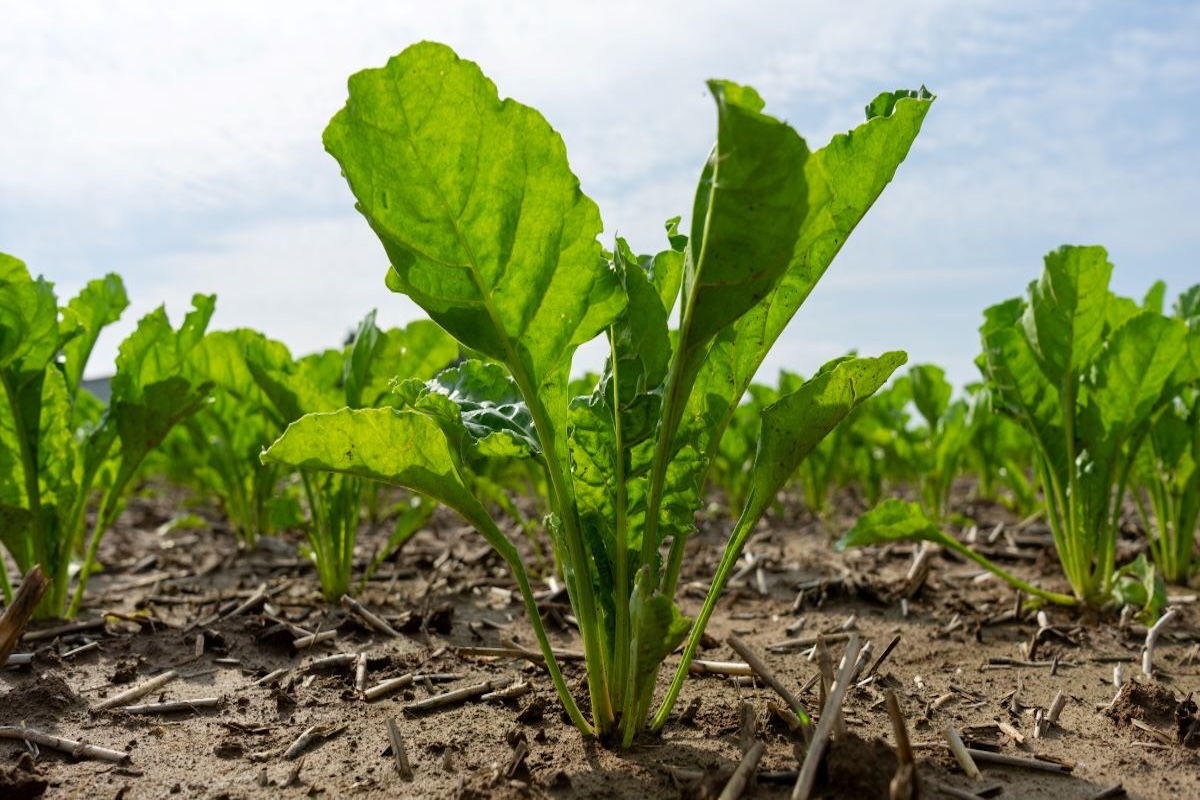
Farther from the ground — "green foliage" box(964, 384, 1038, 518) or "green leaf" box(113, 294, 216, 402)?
"green leaf" box(113, 294, 216, 402)

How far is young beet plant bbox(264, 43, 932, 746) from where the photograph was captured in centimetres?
131

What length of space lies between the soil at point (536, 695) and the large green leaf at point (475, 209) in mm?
719

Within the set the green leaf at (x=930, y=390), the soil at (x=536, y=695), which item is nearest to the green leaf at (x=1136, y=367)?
the soil at (x=536, y=695)

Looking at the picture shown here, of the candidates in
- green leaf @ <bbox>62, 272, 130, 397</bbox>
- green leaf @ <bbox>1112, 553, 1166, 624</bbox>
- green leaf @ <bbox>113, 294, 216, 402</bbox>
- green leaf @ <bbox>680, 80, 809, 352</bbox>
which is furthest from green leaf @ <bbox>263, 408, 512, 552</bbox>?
green leaf @ <bbox>1112, 553, 1166, 624</bbox>

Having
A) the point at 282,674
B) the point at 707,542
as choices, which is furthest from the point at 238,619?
the point at 707,542

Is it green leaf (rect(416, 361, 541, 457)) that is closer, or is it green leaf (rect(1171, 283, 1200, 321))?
green leaf (rect(416, 361, 541, 457))

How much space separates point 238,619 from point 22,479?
2.44ft

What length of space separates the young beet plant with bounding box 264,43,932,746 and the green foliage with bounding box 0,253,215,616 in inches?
54.7

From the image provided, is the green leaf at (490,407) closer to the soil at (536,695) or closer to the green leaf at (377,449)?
the green leaf at (377,449)

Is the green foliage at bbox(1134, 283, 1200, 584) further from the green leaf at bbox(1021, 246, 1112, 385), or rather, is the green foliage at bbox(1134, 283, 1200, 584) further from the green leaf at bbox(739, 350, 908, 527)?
the green leaf at bbox(739, 350, 908, 527)

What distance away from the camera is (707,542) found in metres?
4.64

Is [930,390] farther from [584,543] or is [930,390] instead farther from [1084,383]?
[584,543]

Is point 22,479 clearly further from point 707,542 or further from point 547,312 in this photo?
point 707,542

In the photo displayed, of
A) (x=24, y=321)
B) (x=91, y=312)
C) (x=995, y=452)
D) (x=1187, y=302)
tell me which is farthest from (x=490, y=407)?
(x=995, y=452)
